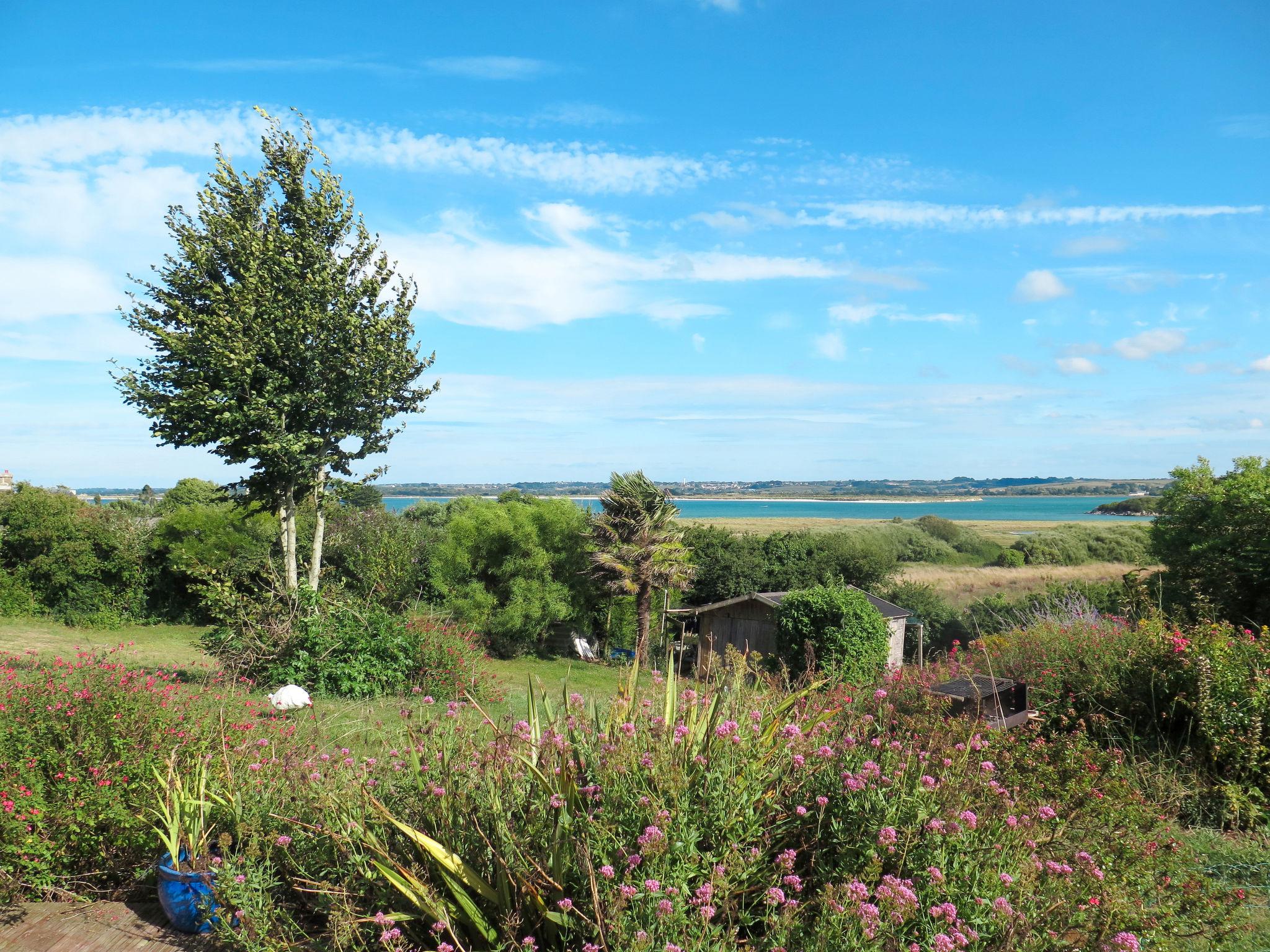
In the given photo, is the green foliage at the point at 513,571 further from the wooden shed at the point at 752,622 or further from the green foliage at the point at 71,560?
the green foliage at the point at 71,560

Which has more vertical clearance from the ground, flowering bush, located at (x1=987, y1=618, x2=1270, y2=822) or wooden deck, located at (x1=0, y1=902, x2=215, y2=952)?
flowering bush, located at (x1=987, y1=618, x2=1270, y2=822)

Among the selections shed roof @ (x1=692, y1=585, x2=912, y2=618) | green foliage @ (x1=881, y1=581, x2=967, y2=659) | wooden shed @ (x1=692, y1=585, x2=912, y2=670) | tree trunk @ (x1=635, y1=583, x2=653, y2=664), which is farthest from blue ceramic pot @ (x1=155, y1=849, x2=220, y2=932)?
green foliage @ (x1=881, y1=581, x2=967, y2=659)

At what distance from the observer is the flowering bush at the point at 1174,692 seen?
5.00 metres

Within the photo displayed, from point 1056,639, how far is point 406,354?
955 centimetres

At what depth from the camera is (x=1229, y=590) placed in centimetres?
1440

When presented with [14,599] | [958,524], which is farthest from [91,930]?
[958,524]

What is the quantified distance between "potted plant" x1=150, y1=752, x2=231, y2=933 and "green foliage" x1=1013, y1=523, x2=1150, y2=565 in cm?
5556

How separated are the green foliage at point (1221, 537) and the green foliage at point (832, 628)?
6.13 m

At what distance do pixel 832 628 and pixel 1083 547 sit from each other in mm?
46135

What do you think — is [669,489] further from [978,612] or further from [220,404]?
[220,404]

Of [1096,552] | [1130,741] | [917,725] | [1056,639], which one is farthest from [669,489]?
[1096,552]

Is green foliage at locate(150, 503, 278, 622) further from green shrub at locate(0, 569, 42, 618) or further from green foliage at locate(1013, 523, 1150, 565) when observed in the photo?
green foliage at locate(1013, 523, 1150, 565)

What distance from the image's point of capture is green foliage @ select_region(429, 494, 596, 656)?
2531 cm

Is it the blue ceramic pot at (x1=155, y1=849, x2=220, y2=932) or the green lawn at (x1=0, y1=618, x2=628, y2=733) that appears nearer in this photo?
the blue ceramic pot at (x1=155, y1=849, x2=220, y2=932)
